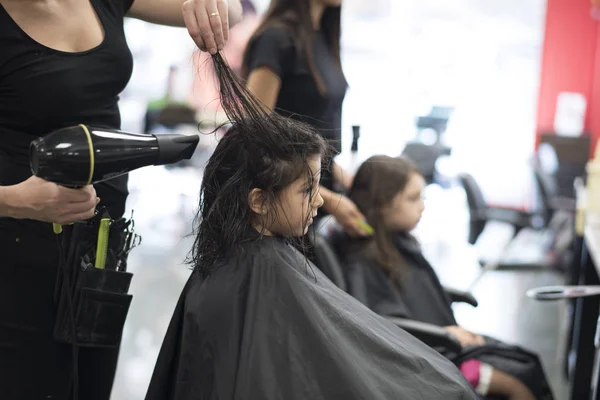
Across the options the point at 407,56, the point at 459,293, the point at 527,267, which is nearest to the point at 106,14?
the point at 459,293

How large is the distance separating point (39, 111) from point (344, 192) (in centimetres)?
123

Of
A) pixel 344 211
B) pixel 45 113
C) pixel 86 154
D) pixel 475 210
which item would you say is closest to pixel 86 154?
pixel 86 154

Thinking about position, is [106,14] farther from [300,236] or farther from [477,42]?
[477,42]

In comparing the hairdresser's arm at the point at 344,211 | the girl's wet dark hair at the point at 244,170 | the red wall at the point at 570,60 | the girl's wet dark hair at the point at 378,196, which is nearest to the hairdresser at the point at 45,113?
the girl's wet dark hair at the point at 244,170

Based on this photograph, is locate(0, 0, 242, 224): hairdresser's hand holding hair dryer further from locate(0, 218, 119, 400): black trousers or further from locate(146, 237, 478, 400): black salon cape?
locate(146, 237, 478, 400): black salon cape

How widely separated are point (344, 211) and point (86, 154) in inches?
44.6

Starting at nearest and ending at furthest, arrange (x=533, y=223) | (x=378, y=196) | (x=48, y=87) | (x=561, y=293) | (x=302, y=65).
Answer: (x=48, y=87) → (x=561, y=293) → (x=302, y=65) → (x=378, y=196) → (x=533, y=223)

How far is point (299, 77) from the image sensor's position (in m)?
1.99

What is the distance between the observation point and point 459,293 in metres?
2.47

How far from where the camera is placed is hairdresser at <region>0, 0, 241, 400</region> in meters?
1.27

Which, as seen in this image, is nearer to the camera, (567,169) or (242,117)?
(242,117)

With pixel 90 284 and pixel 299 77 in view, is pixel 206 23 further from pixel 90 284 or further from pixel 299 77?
pixel 299 77

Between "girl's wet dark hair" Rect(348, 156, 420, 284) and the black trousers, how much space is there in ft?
3.73

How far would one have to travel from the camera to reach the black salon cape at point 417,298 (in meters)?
2.09
